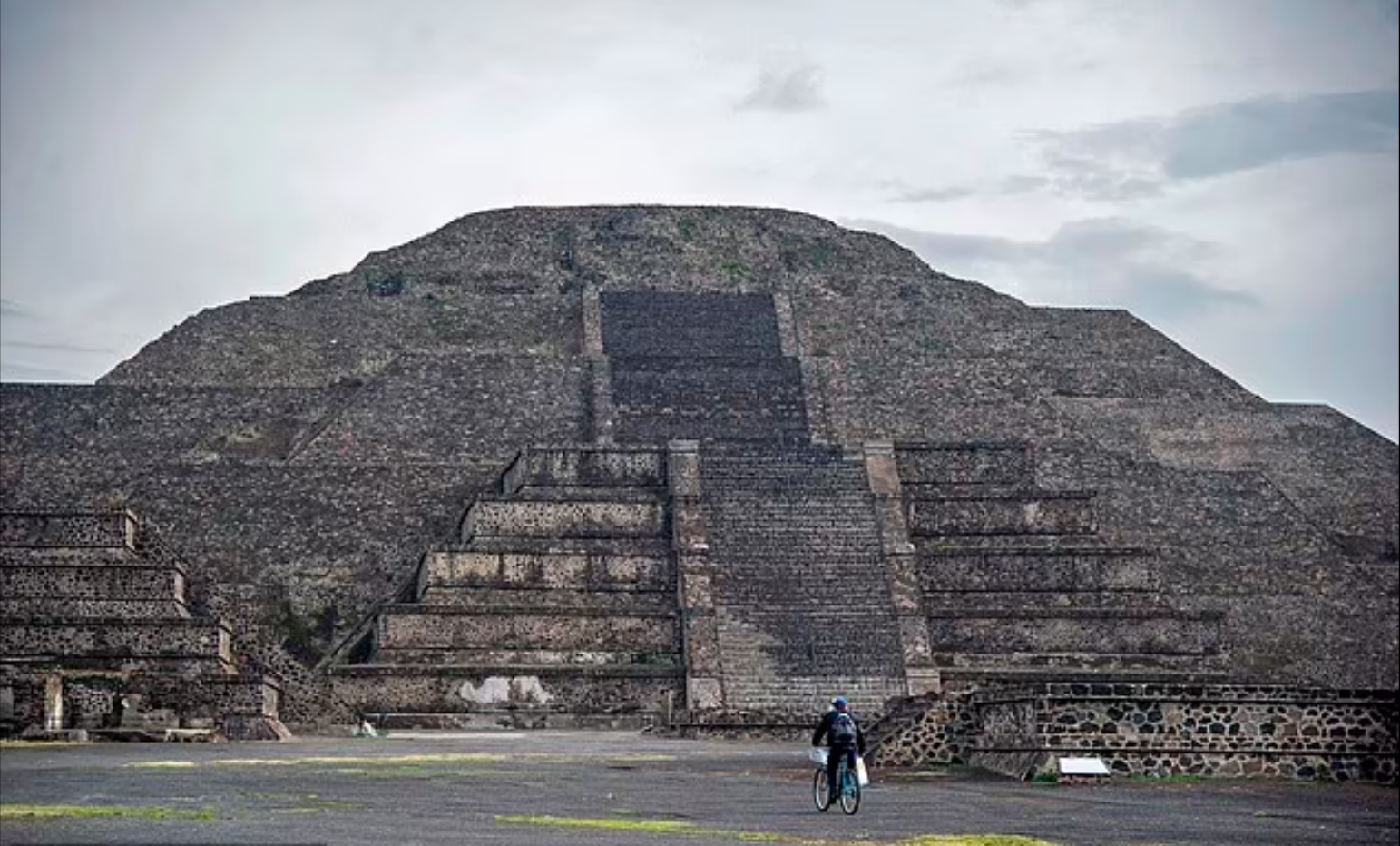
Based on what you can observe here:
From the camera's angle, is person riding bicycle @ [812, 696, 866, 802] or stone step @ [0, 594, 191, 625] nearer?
person riding bicycle @ [812, 696, 866, 802]

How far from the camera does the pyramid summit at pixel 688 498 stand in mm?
31375

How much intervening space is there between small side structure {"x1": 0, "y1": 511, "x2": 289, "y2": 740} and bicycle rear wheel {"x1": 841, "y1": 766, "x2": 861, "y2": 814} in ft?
39.1

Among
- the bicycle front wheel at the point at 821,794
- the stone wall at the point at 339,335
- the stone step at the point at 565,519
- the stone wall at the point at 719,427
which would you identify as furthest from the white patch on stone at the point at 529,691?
the bicycle front wheel at the point at 821,794

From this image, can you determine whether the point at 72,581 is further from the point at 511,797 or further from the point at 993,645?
the point at 511,797

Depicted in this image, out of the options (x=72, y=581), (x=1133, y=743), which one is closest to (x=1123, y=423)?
(x=72, y=581)

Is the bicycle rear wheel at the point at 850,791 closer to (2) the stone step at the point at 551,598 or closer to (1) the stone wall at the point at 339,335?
(2) the stone step at the point at 551,598

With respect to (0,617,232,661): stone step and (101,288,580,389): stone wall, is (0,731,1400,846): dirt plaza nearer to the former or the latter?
(0,617,232,661): stone step

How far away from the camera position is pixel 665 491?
36.0 m

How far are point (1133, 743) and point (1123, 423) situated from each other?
25163mm

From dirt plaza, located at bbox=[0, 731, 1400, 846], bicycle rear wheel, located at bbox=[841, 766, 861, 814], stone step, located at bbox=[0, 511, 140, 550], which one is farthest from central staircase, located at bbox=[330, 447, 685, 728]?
bicycle rear wheel, located at bbox=[841, 766, 861, 814]

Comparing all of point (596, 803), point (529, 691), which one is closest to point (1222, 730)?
point (596, 803)

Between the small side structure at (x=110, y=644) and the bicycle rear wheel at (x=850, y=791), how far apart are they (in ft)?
39.1

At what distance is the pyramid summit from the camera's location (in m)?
31.4

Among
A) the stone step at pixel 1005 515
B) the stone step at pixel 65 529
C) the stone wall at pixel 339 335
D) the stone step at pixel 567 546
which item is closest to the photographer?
the stone step at pixel 65 529
